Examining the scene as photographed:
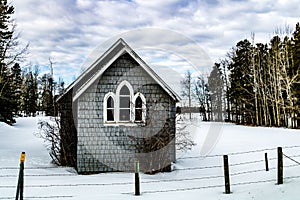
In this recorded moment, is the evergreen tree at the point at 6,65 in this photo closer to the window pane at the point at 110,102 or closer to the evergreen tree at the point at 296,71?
Answer: the window pane at the point at 110,102

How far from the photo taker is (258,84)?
3972 centimetres

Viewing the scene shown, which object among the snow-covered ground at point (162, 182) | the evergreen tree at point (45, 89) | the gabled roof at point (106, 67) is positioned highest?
the evergreen tree at point (45, 89)

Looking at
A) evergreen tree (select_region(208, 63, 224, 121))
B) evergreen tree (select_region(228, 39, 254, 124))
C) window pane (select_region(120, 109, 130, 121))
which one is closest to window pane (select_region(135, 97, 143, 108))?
window pane (select_region(120, 109, 130, 121))

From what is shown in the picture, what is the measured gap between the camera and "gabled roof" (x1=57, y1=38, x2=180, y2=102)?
12.8m

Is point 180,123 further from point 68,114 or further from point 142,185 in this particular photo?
point 68,114

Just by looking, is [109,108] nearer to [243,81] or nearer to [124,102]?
[124,102]

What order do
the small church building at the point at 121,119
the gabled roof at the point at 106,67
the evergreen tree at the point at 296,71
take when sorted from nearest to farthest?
1. the gabled roof at the point at 106,67
2. the small church building at the point at 121,119
3. the evergreen tree at the point at 296,71

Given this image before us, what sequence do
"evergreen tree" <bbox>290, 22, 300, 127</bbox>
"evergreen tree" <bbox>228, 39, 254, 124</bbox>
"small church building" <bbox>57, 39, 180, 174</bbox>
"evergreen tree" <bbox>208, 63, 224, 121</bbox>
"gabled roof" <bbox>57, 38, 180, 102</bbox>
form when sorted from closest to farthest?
"gabled roof" <bbox>57, 38, 180, 102</bbox> → "small church building" <bbox>57, 39, 180, 174</bbox> → "evergreen tree" <bbox>290, 22, 300, 127</bbox> → "evergreen tree" <bbox>228, 39, 254, 124</bbox> → "evergreen tree" <bbox>208, 63, 224, 121</bbox>

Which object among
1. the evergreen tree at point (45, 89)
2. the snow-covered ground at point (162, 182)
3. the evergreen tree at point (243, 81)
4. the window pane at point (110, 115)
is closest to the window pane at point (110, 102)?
the window pane at point (110, 115)

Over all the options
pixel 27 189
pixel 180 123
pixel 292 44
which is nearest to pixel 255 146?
pixel 180 123

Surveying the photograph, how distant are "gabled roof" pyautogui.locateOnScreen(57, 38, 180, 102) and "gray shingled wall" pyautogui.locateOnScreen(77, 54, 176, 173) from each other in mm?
340

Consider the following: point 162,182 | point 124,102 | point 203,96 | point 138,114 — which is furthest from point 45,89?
point 162,182

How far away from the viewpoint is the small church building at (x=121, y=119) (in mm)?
13094

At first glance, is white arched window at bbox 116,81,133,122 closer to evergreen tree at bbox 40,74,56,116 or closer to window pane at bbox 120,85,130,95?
window pane at bbox 120,85,130,95
